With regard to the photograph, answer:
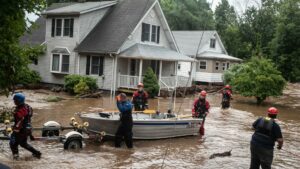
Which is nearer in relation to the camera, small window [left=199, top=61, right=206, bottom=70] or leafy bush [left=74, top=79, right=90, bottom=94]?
leafy bush [left=74, top=79, right=90, bottom=94]

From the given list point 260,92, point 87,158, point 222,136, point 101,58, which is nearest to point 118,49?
point 101,58

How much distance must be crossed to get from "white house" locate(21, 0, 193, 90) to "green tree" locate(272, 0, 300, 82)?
15.9 metres

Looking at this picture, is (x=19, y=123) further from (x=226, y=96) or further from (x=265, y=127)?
(x=226, y=96)

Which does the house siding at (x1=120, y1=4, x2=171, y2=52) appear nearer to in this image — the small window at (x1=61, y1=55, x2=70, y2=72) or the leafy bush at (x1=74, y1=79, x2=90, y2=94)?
the leafy bush at (x1=74, y1=79, x2=90, y2=94)

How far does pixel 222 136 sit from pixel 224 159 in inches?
149

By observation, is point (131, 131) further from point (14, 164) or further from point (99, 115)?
point (14, 164)

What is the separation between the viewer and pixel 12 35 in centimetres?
743

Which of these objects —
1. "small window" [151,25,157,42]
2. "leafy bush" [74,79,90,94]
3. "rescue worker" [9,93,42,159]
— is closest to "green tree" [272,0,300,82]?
"small window" [151,25,157,42]

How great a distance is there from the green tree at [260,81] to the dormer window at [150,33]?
7.21 m

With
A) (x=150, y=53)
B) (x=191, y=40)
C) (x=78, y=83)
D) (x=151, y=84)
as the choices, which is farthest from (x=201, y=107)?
(x=191, y=40)

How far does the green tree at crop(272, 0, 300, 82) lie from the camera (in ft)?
140

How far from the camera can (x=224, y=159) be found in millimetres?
12016

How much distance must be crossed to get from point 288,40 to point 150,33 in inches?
745

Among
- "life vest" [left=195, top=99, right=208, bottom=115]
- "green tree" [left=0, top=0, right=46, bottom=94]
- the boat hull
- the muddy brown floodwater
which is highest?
"green tree" [left=0, top=0, right=46, bottom=94]
